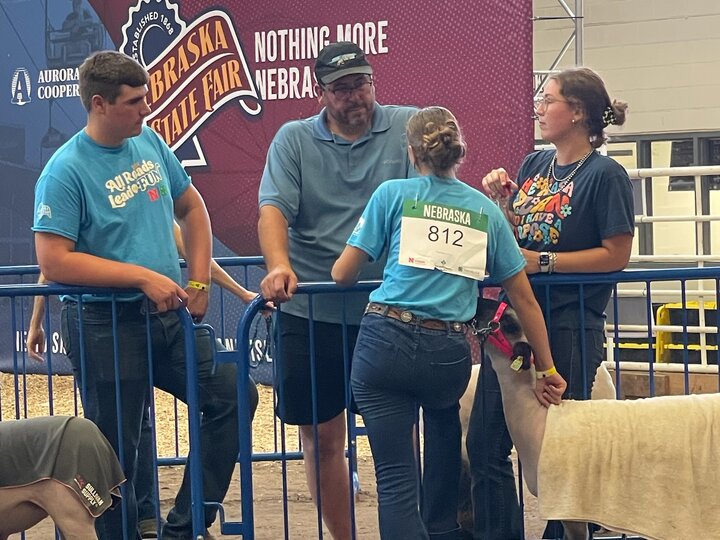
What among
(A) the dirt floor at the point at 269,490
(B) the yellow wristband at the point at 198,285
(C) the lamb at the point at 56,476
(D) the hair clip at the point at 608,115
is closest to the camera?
(C) the lamb at the point at 56,476

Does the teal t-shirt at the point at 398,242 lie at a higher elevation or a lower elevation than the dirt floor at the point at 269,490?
higher

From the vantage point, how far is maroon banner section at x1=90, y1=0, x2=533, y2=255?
8.10m

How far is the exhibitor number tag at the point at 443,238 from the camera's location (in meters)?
3.60

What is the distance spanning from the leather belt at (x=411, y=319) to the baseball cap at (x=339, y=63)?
85 centimetres

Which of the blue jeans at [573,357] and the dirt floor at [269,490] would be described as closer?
the blue jeans at [573,357]

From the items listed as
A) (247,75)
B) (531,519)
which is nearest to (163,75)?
(247,75)

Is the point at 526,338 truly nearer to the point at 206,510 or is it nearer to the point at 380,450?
the point at 380,450

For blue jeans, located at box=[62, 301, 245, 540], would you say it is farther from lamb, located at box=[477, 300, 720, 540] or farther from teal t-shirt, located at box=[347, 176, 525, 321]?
lamb, located at box=[477, 300, 720, 540]

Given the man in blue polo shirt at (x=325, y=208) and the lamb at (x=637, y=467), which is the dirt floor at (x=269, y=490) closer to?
the man in blue polo shirt at (x=325, y=208)

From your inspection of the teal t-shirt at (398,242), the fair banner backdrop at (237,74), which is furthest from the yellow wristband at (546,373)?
the fair banner backdrop at (237,74)

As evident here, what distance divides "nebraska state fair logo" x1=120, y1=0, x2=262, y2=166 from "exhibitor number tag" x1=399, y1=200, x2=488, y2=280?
19.0ft

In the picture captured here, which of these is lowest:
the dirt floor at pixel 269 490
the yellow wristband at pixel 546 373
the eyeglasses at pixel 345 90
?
the dirt floor at pixel 269 490

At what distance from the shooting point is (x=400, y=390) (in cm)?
364

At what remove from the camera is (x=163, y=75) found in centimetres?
948
